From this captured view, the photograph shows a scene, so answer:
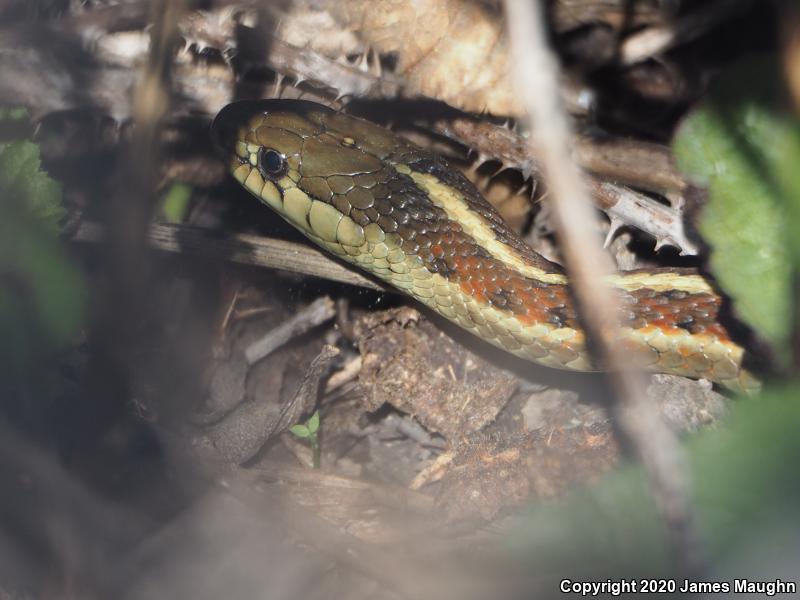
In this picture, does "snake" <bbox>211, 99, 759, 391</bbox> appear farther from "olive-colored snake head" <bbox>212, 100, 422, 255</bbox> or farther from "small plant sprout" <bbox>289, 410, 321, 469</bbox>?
"small plant sprout" <bbox>289, 410, 321, 469</bbox>

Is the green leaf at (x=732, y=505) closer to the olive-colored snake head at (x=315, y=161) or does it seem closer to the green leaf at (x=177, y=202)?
the olive-colored snake head at (x=315, y=161)

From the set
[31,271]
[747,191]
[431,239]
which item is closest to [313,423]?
[431,239]

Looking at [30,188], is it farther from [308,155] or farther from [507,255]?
[507,255]

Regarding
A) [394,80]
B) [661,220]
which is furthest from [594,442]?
[394,80]

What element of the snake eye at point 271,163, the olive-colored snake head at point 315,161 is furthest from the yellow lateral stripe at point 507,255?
the snake eye at point 271,163

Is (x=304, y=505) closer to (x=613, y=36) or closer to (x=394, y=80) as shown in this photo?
(x=394, y=80)

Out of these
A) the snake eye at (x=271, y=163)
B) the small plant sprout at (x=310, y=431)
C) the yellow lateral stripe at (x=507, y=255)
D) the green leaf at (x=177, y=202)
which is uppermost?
the snake eye at (x=271, y=163)
